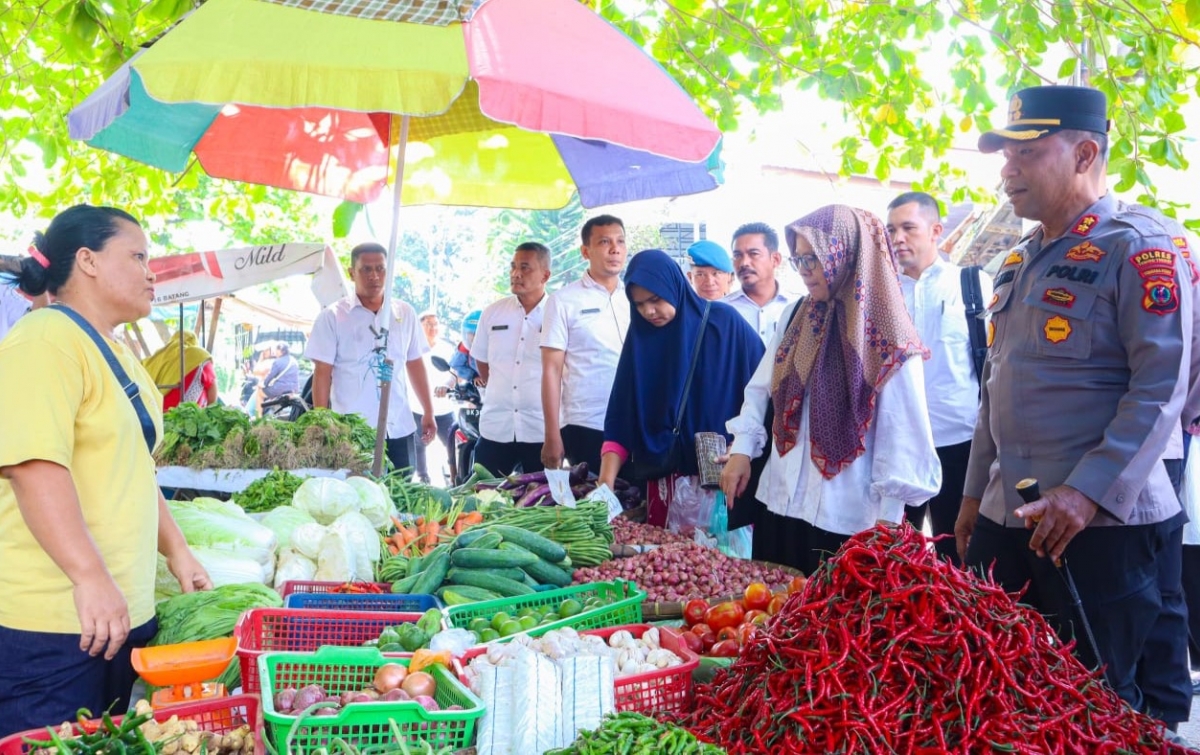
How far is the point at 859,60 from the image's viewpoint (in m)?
5.49

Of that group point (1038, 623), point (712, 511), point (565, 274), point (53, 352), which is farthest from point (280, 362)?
point (565, 274)

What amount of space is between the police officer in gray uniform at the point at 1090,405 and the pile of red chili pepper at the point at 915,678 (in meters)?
0.51

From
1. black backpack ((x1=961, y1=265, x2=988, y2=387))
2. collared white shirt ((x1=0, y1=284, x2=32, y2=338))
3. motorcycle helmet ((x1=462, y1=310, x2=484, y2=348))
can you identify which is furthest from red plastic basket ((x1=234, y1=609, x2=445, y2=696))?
motorcycle helmet ((x1=462, y1=310, x2=484, y2=348))

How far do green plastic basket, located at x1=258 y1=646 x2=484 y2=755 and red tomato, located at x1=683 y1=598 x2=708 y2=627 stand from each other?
3.26ft

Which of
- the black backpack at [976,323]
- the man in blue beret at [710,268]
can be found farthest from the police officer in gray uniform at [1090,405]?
the man in blue beret at [710,268]

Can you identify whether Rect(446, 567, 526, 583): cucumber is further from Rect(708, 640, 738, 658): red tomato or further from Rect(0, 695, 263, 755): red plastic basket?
Rect(0, 695, 263, 755): red plastic basket

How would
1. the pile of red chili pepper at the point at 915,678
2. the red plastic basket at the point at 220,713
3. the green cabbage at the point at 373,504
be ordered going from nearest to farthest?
the pile of red chili pepper at the point at 915,678
the red plastic basket at the point at 220,713
the green cabbage at the point at 373,504

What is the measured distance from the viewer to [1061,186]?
2928mm

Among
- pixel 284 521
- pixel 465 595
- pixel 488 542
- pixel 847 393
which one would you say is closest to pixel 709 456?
pixel 847 393

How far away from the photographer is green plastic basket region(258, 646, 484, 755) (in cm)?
214

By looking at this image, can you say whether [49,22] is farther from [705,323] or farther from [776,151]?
[776,151]

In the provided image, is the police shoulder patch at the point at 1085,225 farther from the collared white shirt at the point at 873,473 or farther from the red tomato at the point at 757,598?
the red tomato at the point at 757,598

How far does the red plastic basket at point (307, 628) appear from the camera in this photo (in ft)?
9.76

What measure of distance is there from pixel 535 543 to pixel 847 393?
141 centimetres
